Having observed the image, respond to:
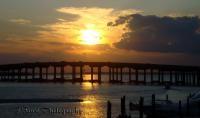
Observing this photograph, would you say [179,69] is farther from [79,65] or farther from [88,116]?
[88,116]

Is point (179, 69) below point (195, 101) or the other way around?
below

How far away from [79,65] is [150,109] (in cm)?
13185

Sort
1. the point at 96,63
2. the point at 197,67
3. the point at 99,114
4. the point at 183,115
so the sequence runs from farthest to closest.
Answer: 1. the point at 96,63
2. the point at 197,67
3. the point at 99,114
4. the point at 183,115

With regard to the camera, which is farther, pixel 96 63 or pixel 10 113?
pixel 96 63

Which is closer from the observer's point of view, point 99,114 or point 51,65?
point 99,114

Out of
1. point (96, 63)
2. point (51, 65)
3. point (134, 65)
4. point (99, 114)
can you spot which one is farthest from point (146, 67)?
point (99, 114)

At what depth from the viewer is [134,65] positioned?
16812cm

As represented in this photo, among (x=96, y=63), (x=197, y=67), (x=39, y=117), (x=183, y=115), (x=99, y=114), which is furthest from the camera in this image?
(x=96, y=63)

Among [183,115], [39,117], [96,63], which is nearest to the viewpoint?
[183,115]

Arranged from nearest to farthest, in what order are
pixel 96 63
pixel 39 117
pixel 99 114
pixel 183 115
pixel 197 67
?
pixel 183 115 < pixel 39 117 < pixel 99 114 < pixel 197 67 < pixel 96 63

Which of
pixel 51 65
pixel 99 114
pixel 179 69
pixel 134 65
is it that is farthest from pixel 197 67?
pixel 99 114

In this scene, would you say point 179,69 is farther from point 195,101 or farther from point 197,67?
point 195,101

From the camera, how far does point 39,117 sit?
150 feet

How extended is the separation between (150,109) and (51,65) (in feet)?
441
